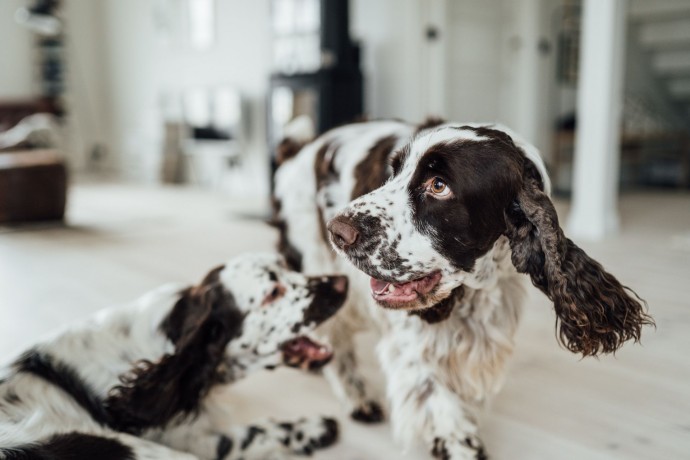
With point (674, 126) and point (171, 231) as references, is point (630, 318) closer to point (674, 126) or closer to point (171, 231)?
point (171, 231)

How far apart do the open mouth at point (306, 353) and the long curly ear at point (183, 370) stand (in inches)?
6.6

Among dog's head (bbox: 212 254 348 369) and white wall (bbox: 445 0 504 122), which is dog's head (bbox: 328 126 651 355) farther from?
white wall (bbox: 445 0 504 122)

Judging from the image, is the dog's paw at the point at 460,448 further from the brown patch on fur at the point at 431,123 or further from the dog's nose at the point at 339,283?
the brown patch on fur at the point at 431,123

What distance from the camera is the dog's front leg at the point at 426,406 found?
1481 mm

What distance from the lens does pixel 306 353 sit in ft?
5.47

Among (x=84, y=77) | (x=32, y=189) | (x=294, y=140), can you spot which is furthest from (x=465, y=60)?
(x=84, y=77)

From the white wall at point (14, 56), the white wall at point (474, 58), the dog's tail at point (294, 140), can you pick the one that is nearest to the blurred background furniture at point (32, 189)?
the dog's tail at point (294, 140)

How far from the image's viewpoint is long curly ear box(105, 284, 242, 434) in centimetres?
144

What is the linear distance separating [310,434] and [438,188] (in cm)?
80

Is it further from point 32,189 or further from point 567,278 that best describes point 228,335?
point 32,189

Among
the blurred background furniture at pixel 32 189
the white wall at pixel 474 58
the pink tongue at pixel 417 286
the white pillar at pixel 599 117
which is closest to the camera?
the pink tongue at pixel 417 286

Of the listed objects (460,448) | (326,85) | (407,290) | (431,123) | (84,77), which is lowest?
(460,448)

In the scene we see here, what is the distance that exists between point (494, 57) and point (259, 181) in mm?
3006

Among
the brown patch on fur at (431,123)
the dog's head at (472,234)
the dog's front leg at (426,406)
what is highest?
the brown patch on fur at (431,123)
